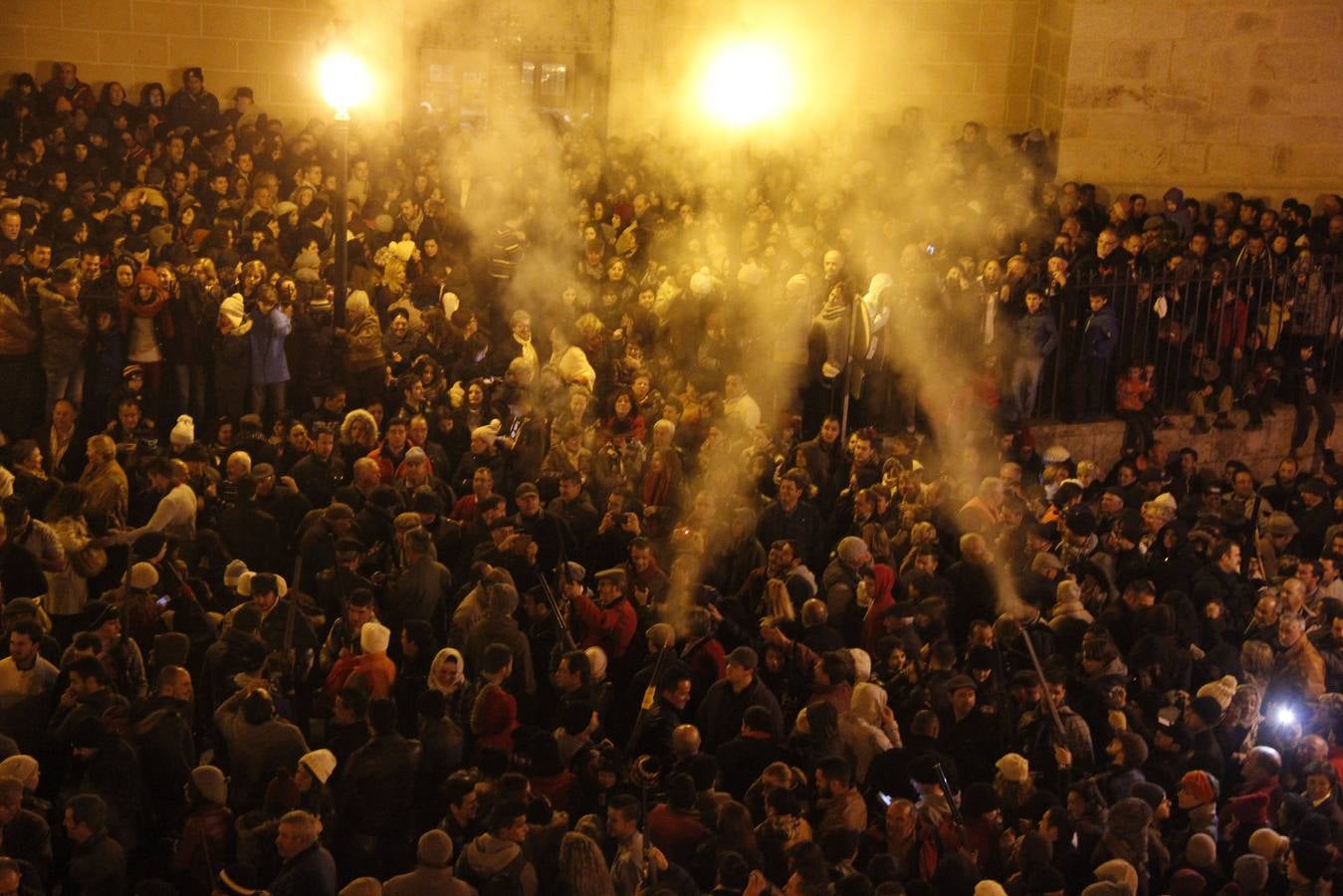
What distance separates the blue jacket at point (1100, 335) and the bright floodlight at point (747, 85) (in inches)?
223

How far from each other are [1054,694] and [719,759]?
162cm

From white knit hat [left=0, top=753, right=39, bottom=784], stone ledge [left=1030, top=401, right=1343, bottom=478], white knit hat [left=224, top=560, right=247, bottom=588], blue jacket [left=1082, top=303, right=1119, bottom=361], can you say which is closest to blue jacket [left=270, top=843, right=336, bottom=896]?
white knit hat [left=0, top=753, right=39, bottom=784]

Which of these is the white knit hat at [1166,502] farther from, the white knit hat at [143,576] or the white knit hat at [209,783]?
the white knit hat at [209,783]

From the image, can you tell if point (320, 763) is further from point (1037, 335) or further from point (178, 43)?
point (178, 43)

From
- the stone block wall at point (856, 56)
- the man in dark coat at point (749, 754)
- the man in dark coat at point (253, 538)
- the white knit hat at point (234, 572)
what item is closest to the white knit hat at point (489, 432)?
the man in dark coat at point (253, 538)

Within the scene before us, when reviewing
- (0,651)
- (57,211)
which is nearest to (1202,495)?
(0,651)

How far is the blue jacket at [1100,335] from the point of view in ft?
43.4

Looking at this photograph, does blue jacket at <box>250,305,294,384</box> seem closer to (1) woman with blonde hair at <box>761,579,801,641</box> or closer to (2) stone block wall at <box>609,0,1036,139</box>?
(1) woman with blonde hair at <box>761,579,801,641</box>

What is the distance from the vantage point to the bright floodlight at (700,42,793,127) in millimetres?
18109

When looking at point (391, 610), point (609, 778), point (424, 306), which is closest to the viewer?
point (609, 778)

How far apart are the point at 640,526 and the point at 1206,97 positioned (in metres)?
7.97

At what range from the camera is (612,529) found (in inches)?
409

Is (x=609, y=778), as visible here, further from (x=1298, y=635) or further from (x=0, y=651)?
(x=1298, y=635)

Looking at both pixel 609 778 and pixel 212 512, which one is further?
pixel 212 512
